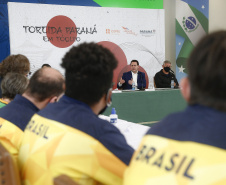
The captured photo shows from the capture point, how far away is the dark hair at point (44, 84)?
4.64 ft

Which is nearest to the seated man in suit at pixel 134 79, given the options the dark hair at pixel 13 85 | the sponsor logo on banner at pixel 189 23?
the sponsor logo on banner at pixel 189 23

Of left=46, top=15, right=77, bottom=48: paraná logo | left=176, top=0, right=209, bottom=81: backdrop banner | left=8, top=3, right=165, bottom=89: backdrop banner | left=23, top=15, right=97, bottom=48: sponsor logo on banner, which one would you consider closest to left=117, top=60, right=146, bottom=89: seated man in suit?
left=8, top=3, right=165, bottom=89: backdrop banner

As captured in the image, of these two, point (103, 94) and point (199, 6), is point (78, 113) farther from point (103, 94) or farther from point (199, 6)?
point (199, 6)

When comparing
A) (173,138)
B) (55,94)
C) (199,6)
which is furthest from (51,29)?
(173,138)

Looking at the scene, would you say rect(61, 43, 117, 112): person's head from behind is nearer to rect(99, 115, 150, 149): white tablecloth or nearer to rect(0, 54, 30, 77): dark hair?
rect(99, 115, 150, 149): white tablecloth

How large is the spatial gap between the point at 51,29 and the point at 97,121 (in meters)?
5.17

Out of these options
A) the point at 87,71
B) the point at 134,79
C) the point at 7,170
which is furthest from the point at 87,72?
the point at 134,79

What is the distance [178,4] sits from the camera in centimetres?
733

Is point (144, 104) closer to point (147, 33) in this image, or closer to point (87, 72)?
point (147, 33)

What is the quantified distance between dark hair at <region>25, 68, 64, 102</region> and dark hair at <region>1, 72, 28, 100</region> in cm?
50

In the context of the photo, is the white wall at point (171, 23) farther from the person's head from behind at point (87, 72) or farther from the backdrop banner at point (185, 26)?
the person's head from behind at point (87, 72)

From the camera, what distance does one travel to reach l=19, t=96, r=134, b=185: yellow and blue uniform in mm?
861

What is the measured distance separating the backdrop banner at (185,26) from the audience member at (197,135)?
6.83 meters

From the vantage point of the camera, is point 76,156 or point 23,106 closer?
point 76,156
